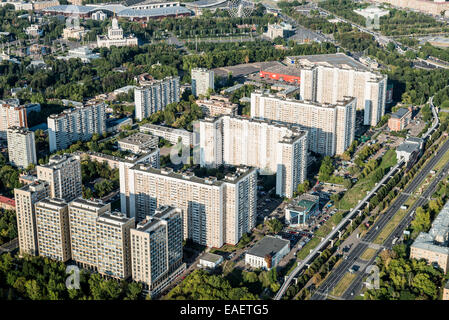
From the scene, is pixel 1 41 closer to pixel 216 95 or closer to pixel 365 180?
pixel 216 95

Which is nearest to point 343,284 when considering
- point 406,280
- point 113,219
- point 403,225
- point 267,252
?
point 406,280

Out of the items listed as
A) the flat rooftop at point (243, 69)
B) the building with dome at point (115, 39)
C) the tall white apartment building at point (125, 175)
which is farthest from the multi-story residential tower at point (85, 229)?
the building with dome at point (115, 39)

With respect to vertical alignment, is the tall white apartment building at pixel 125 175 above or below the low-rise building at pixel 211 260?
above

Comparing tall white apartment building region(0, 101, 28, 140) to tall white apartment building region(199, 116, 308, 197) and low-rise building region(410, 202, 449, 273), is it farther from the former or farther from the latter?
low-rise building region(410, 202, 449, 273)

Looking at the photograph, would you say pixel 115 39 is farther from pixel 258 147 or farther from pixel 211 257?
pixel 211 257

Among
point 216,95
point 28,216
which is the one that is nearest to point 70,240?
point 28,216

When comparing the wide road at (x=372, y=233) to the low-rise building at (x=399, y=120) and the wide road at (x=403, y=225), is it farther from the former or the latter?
the low-rise building at (x=399, y=120)
